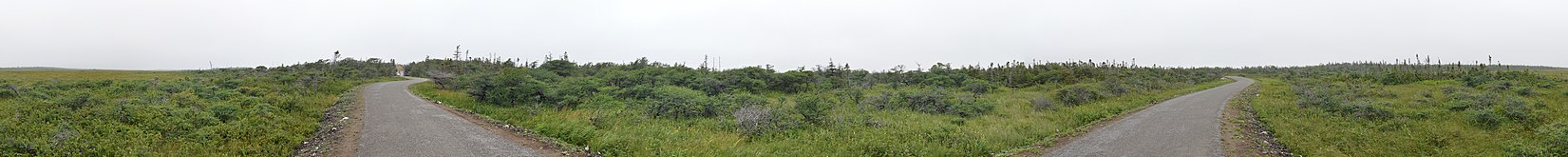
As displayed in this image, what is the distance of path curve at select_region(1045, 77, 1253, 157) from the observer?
10.2 metres

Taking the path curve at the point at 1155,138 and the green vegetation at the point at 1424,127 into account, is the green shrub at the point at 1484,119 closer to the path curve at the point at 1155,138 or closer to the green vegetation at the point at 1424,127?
the green vegetation at the point at 1424,127

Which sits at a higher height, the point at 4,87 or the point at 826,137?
the point at 4,87

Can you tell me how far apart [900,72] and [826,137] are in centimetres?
3026

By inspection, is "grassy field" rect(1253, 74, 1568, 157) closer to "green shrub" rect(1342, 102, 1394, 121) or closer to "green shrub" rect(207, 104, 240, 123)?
"green shrub" rect(1342, 102, 1394, 121)

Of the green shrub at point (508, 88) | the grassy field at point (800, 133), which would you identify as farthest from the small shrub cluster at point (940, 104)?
the green shrub at point (508, 88)

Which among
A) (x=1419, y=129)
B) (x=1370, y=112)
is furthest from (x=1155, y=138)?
(x=1370, y=112)

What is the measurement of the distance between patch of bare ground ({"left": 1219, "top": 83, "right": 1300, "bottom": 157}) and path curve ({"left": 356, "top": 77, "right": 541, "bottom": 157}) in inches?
460

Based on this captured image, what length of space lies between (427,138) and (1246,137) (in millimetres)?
14961

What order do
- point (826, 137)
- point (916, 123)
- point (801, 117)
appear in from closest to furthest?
point (826, 137), point (801, 117), point (916, 123)

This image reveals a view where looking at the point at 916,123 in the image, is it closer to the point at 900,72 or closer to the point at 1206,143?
the point at 1206,143

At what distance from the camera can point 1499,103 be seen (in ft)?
44.7

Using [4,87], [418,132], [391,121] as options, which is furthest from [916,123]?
[4,87]

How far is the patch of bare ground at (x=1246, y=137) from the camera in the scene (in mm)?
10039

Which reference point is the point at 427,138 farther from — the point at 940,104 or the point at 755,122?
the point at 940,104
